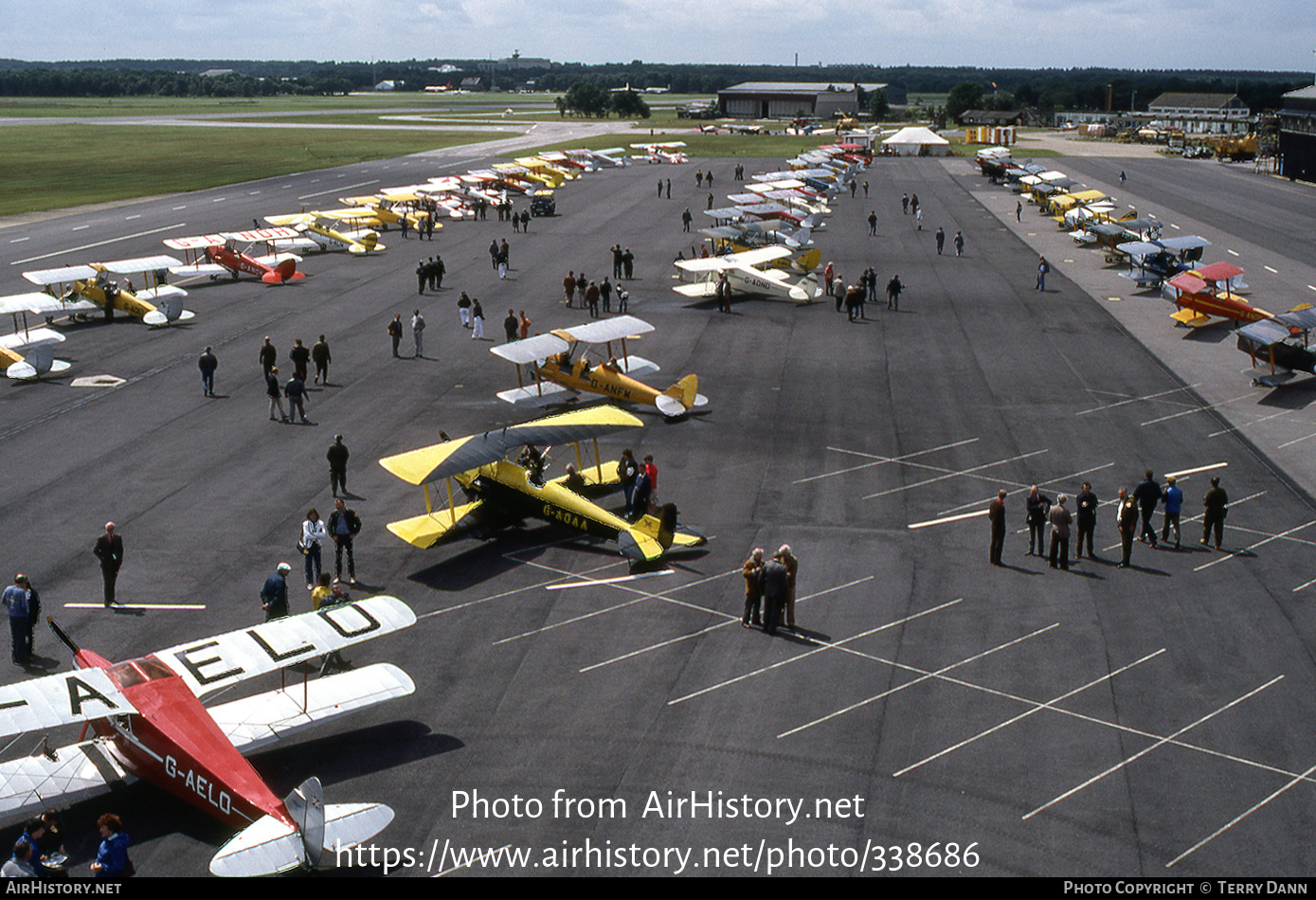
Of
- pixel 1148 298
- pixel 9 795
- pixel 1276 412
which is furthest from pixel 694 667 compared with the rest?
pixel 1148 298

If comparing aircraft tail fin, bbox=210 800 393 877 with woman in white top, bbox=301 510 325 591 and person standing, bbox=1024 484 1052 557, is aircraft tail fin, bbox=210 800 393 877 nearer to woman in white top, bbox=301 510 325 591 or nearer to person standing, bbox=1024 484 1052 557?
woman in white top, bbox=301 510 325 591

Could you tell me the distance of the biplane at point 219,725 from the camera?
12.0 meters

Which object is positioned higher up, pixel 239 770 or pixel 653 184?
pixel 653 184

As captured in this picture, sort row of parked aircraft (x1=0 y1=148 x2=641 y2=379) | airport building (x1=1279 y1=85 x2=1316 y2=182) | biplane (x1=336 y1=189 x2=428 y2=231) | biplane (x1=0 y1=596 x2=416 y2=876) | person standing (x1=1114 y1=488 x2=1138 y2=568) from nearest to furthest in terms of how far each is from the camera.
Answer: biplane (x1=0 y1=596 x2=416 y2=876) < person standing (x1=1114 y1=488 x2=1138 y2=568) < row of parked aircraft (x1=0 y1=148 x2=641 y2=379) < biplane (x1=336 y1=189 x2=428 y2=231) < airport building (x1=1279 y1=85 x2=1316 y2=182)

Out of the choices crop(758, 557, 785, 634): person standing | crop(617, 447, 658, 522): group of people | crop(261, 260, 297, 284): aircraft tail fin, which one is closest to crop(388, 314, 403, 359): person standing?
crop(261, 260, 297, 284): aircraft tail fin

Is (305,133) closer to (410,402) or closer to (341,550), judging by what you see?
(410,402)

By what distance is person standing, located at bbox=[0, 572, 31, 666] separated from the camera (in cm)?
1731

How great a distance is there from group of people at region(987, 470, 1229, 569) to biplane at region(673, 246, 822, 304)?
26.4 m

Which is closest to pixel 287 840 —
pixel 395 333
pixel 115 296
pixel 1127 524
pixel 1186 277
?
pixel 1127 524

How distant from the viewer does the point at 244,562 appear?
21.7 m

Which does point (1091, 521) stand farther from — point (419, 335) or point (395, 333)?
point (395, 333)

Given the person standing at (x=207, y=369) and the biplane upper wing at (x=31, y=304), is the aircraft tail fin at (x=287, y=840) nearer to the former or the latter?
the person standing at (x=207, y=369)

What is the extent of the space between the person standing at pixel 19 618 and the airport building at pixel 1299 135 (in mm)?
115308

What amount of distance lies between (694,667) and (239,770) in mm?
7119
